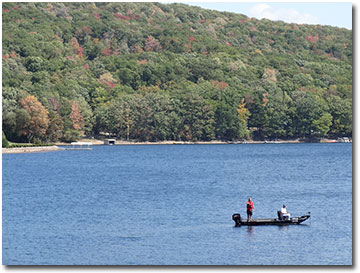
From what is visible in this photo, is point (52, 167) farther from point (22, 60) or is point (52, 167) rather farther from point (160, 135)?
point (22, 60)

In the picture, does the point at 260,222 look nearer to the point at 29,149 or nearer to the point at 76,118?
the point at 29,149

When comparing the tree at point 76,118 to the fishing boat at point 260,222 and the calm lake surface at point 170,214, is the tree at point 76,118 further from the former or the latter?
the fishing boat at point 260,222

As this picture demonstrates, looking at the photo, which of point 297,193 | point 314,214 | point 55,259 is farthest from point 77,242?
point 297,193

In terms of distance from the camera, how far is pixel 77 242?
1464 inches

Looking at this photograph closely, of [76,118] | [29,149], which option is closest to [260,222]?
[29,149]

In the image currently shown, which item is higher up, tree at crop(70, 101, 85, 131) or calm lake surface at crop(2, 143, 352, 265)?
tree at crop(70, 101, 85, 131)

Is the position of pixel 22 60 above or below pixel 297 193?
above

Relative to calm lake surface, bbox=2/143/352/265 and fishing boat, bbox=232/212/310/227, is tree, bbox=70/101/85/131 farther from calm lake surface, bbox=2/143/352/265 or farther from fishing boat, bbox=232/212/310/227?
fishing boat, bbox=232/212/310/227

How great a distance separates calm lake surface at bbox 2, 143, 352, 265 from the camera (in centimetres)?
3391

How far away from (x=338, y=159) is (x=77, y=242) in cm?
7939

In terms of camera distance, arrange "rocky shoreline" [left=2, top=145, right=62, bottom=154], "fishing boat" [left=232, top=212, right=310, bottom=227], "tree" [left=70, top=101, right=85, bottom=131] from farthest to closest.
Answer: "tree" [left=70, top=101, right=85, bottom=131] → "rocky shoreline" [left=2, top=145, right=62, bottom=154] → "fishing boat" [left=232, top=212, right=310, bottom=227]

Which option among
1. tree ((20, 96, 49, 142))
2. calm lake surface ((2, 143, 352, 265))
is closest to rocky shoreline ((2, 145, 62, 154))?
tree ((20, 96, 49, 142))

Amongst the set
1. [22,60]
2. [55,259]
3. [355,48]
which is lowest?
[55,259]

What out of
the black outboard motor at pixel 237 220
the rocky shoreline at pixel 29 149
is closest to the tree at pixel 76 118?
the rocky shoreline at pixel 29 149
